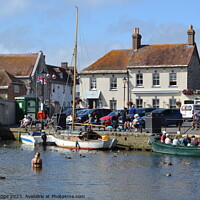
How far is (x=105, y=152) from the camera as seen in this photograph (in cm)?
3666

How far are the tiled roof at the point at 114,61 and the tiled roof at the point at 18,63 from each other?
37.5 ft

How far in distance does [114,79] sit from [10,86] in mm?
14003

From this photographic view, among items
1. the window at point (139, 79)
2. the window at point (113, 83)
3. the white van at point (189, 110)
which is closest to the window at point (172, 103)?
the window at point (139, 79)

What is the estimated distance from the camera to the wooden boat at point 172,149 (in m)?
33.5

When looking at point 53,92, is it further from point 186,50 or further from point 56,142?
point 56,142

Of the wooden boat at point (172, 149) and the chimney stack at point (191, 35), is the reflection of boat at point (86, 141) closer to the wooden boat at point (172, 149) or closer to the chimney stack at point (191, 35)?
the wooden boat at point (172, 149)

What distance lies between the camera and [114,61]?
63.7 metres

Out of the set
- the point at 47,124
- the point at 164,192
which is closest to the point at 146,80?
the point at 47,124

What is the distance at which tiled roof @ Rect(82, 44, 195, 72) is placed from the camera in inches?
2366

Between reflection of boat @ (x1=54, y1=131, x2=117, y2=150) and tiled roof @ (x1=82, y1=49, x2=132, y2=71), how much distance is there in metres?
23.6

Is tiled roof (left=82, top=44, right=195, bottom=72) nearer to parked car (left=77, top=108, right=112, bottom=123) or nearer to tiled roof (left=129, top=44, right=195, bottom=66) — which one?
tiled roof (left=129, top=44, right=195, bottom=66)

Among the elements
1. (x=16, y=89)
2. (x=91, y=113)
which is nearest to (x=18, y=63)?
(x=16, y=89)

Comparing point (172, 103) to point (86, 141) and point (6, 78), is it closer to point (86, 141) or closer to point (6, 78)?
point (6, 78)

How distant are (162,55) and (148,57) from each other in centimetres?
170
